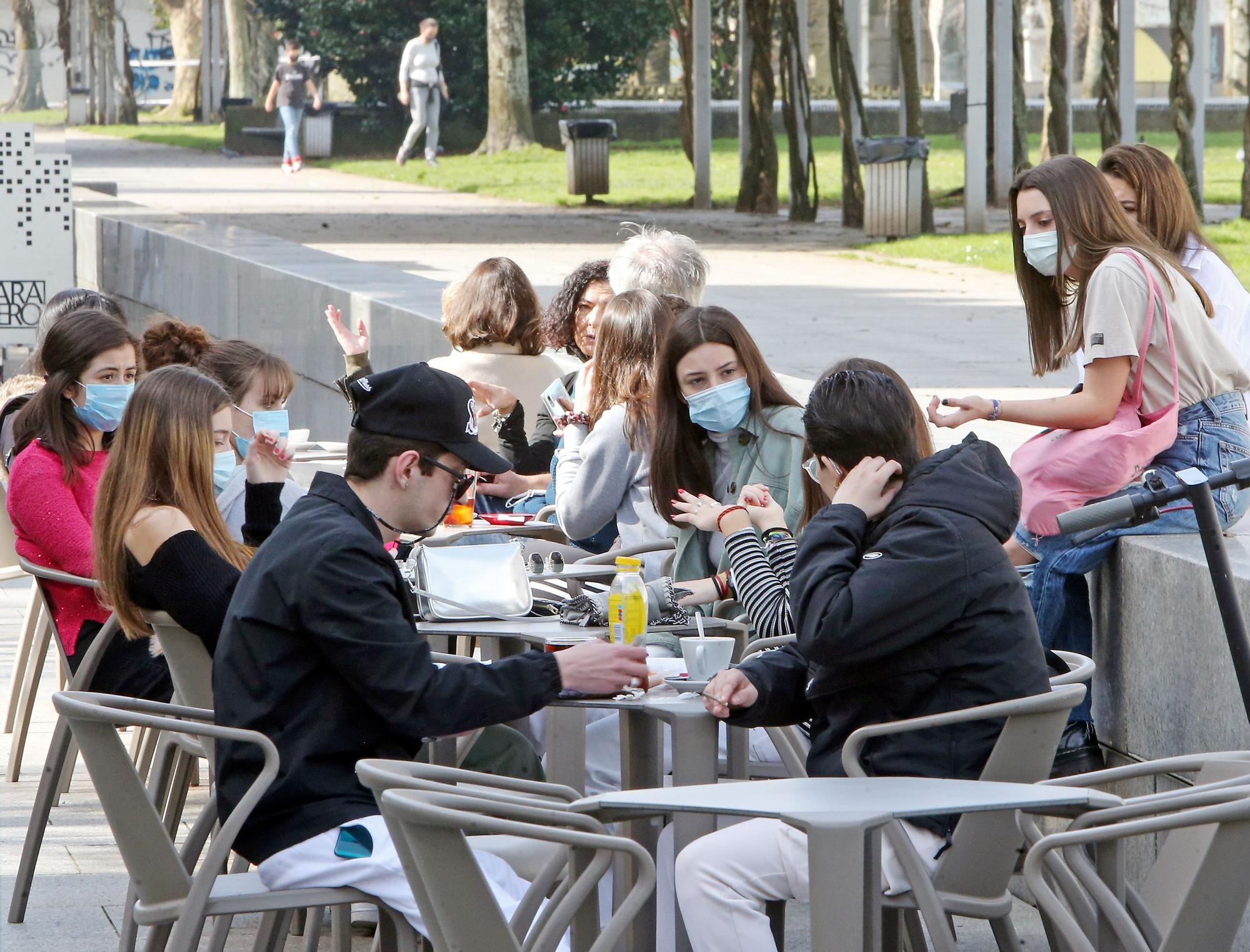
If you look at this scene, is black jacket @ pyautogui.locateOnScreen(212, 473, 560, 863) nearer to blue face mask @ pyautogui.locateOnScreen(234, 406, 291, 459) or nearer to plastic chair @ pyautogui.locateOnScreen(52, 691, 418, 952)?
plastic chair @ pyautogui.locateOnScreen(52, 691, 418, 952)

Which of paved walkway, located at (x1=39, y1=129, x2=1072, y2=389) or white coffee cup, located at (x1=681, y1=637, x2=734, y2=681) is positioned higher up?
paved walkway, located at (x1=39, y1=129, x2=1072, y2=389)

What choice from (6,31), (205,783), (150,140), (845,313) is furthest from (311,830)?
(150,140)

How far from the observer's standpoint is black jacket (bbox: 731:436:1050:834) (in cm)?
337

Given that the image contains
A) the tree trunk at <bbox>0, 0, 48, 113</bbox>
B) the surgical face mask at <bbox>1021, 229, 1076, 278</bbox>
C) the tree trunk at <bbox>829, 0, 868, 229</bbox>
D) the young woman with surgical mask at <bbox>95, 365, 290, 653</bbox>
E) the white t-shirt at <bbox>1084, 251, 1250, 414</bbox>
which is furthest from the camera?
the tree trunk at <bbox>829, 0, 868, 229</bbox>

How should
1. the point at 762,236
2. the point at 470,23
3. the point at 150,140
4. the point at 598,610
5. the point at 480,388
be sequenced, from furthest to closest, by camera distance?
1. the point at 150,140
2. the point at 470,23
3. the point at 762,236
4. the point at 480,388
5. the point at 598,610

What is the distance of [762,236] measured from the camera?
21.6 m

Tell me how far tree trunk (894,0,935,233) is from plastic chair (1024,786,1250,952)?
58.7 ft

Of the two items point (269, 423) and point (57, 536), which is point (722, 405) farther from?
point (57, 536)

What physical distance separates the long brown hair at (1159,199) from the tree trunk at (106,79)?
53.4m

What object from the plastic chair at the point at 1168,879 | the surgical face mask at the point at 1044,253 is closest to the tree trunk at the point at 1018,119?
the surgical face mask at the point at 1044,253

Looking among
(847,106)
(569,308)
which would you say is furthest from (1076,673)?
(847,106)

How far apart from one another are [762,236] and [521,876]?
60.6ft

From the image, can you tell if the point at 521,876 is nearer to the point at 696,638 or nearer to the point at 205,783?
the point at 696,638

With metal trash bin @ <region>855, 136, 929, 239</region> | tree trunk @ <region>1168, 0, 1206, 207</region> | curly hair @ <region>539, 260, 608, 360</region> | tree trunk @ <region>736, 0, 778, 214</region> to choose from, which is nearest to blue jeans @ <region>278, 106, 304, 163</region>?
tree trunk @ <region>736, 0, 778, 214</region>
